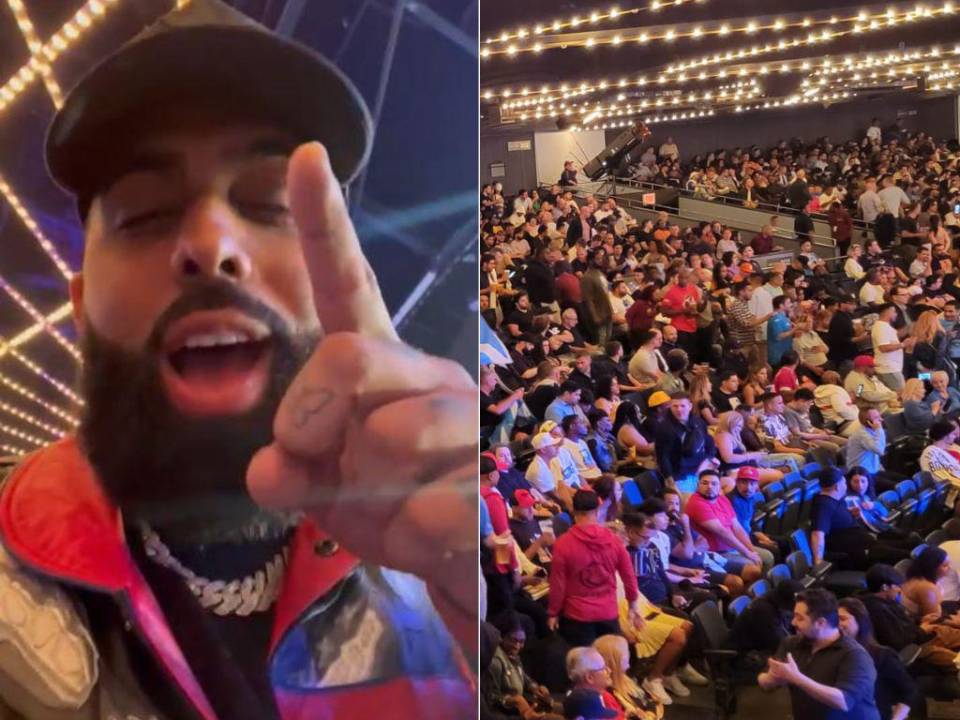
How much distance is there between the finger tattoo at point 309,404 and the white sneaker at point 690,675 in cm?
308

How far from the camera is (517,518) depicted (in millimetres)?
4801

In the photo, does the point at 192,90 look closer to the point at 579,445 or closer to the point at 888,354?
the point at 579,445

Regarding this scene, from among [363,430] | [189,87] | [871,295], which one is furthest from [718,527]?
[871,295]

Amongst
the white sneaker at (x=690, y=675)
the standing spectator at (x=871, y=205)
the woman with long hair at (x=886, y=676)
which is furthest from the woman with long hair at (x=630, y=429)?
the standing spectator at (x=871, y=205)

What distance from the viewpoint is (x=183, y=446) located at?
1797 millimetres

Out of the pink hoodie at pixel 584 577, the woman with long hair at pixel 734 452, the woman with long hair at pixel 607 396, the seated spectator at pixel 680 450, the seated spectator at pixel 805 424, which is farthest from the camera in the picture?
the seated spectator at pixel 805 424

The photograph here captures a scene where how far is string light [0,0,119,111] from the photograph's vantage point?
5.66ft

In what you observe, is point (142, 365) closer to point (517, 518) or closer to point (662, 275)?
point (517, 518)

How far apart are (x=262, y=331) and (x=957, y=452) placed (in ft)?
17.9

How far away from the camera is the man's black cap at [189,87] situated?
174 cm

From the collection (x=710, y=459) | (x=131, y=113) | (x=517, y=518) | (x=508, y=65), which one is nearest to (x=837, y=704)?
(x=517, y=518)

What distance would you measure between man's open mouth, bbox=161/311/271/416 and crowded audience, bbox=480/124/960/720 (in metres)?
2.19

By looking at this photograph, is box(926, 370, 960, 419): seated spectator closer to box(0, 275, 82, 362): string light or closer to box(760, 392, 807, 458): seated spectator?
box(760, 392, 807, 458): seated spectator

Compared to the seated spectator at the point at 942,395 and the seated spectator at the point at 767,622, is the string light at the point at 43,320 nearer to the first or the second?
the seated spectator at the point at 767,622
